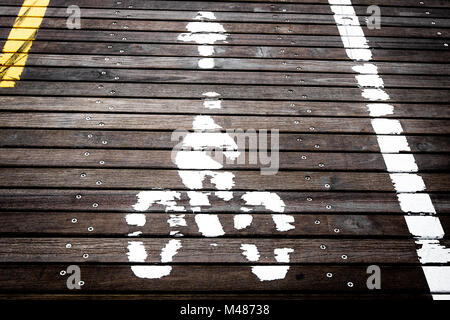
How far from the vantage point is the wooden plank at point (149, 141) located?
2.57 m

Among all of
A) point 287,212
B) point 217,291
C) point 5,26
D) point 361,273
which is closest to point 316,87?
point 287,212

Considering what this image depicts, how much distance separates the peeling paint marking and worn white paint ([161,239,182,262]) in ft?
4.35

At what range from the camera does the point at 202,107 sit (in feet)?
9.16

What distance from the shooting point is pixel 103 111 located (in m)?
2.74

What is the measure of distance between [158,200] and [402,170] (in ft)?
5.04

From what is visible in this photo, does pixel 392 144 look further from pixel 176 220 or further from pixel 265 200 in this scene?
pixel 176 220

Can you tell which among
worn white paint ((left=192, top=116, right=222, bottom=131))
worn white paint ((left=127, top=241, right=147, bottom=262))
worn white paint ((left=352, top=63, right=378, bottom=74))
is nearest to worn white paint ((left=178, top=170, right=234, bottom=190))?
worn white paint ((left=192, top=116, right=222, bottom=131))

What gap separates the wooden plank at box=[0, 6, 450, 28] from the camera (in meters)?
3.40

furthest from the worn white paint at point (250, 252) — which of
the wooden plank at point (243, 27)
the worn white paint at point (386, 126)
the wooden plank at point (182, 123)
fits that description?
the wooden plank at point (243, 27)

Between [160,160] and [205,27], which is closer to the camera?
[160,160]

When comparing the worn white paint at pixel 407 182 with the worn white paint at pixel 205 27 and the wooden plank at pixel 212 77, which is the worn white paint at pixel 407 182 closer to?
the wooden plank at pixel 212 77

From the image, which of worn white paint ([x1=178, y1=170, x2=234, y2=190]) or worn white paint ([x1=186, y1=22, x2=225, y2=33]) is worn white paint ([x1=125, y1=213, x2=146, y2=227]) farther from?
worn white paint ([x1=186, y1=22, x2=225, y2=33])

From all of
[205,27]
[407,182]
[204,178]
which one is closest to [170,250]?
[204,178]
